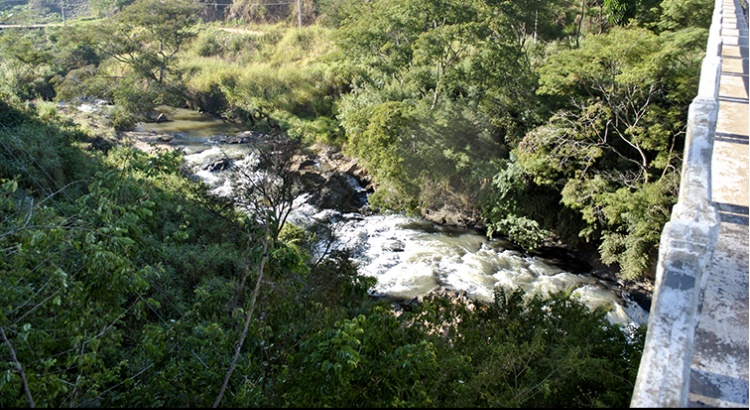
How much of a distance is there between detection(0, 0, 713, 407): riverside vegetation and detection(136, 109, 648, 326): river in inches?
30.1

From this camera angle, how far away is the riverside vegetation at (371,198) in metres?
4.10

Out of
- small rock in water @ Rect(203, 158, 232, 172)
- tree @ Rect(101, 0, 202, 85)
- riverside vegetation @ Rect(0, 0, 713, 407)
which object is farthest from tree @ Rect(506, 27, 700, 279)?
tree @ Rect(101, 0, 202, 85)

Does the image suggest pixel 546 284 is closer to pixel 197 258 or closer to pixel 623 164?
pixel 623 164

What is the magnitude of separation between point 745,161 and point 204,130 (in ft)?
71.9

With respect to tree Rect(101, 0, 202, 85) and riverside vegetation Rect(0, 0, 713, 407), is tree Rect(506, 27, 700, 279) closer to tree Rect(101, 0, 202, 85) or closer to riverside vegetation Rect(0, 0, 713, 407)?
riverside vegetation Rect(0, 0, 713, 407)

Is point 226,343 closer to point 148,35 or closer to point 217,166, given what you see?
point 217,166

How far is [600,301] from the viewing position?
12047mm

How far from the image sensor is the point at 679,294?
2863 millimetres

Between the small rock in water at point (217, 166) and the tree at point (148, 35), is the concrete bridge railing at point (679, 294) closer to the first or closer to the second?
the small rock in water at point (217, 166)

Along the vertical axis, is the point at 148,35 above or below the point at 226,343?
above

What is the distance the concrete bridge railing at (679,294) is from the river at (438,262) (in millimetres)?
7283

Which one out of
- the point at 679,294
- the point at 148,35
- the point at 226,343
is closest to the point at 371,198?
the point at 226,343

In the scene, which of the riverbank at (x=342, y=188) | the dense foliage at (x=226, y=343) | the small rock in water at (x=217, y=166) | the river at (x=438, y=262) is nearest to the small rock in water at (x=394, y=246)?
the river at (x=438, y=262)

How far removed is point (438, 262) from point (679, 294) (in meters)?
10.9
